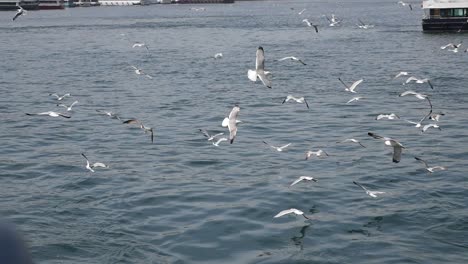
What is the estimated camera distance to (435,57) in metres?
43.0

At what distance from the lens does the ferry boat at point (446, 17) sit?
61.1 meters

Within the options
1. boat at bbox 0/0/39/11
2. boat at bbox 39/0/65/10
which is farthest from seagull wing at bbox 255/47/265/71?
boat at bbox 39/0/65/10

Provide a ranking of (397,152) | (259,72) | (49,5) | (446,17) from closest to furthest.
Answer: (259,72) → (397,152) → (446,17) → (49,5)

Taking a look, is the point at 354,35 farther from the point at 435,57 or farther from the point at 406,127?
the point at 406,127

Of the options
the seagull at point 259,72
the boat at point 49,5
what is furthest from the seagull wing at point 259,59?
the boat at point 49,5

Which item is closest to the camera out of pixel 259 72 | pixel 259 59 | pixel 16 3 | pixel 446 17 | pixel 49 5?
pixel 259 59

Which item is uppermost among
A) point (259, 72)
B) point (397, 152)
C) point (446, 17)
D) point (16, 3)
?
point (259, 72)

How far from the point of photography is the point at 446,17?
6306 centimetres

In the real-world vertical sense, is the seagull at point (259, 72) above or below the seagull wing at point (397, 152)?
above

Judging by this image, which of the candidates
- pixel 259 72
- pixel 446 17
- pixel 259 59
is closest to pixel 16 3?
pixel 446 17

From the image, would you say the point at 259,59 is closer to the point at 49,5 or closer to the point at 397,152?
the point at 397,152

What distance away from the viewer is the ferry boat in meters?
61.1

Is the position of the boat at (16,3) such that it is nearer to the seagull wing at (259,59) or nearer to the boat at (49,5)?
the boat at (49,5)

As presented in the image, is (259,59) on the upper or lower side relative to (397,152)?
upper
